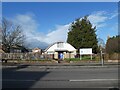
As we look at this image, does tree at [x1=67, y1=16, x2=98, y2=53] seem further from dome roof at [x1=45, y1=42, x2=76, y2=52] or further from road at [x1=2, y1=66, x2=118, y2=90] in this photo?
road at [x1=2, y1=66, x2=118, y2=90]

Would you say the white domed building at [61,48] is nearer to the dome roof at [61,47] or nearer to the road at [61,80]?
the dome roof at [61,47]

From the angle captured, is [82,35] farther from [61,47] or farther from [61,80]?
[61,80]

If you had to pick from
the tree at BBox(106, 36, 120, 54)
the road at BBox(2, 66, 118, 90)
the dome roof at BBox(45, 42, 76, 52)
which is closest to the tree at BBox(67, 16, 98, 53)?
the dome roof at BBox(45, 42, 76, 52)

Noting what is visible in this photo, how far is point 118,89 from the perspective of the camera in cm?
1193

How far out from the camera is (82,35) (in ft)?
259

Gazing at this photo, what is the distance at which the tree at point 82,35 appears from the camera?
255 feet

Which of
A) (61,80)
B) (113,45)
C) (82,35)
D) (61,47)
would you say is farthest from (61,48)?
(61,80)

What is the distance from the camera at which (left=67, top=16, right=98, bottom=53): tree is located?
77.6 metres

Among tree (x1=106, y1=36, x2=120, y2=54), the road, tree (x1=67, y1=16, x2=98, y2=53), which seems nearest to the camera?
the road

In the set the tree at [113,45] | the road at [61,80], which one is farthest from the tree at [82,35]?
the road at [61,80]

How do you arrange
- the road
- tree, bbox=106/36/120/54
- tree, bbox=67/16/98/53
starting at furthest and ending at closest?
tree, bbox=67/16/98/53 → tree, bbox=106/36/120/54 → the road

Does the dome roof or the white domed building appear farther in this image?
the dome roof

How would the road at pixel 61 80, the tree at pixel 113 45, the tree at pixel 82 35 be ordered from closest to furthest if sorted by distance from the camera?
1. the road at pixel 61 80
2. the tree at pixel 113 45
3. the tree at pixel 82 35

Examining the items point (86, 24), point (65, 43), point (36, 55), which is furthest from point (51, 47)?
point (36, 55)
